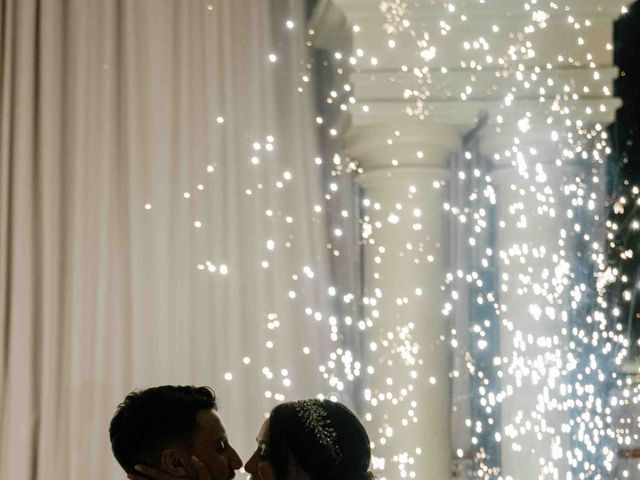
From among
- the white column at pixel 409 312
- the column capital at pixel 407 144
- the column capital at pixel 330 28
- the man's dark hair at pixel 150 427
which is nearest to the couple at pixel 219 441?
the man's dark hair at pixel 150 427

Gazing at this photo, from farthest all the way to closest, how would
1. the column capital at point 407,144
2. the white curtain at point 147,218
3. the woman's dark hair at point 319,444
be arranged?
the white curtain at point 147,218, the column capital at point 407,144, the woman's dark hair at point 319,444

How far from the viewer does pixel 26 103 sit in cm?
399

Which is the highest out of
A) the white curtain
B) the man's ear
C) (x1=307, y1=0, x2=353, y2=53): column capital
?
(x1=307, y1=0, x2=353, y2=53): column capital

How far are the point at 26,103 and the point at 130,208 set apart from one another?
0.56m

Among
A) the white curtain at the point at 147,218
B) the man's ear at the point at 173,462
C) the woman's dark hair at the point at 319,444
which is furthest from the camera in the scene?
the white curtain at the point at 147,218

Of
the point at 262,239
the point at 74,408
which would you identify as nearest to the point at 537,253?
the point at 262,239

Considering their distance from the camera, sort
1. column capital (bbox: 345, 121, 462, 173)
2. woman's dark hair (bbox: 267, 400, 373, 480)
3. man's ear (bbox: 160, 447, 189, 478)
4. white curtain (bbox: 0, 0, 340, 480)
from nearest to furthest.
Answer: woman's dark hair (bbox: 267, 400, 373, 480) < man's ear (bbox: 160, 447, 189, 478) < column capital (bbox: 345, 121, 462, 173) < white curtain (bbox: 0, 0, 340, 480)

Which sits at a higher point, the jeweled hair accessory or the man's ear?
the jeweled hair accessory

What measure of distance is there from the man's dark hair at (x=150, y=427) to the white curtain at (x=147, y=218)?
5.10 ft

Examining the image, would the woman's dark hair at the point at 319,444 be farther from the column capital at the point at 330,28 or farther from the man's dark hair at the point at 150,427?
the column capital at the point at 330,28

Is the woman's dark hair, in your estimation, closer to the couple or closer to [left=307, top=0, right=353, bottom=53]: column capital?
the couple

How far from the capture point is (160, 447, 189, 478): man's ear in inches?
95.4

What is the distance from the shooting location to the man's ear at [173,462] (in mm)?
2424

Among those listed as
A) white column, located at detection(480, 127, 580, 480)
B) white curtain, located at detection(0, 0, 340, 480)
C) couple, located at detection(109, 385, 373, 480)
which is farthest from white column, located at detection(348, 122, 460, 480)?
couple, located at detection(109, 385, 373, 480)
